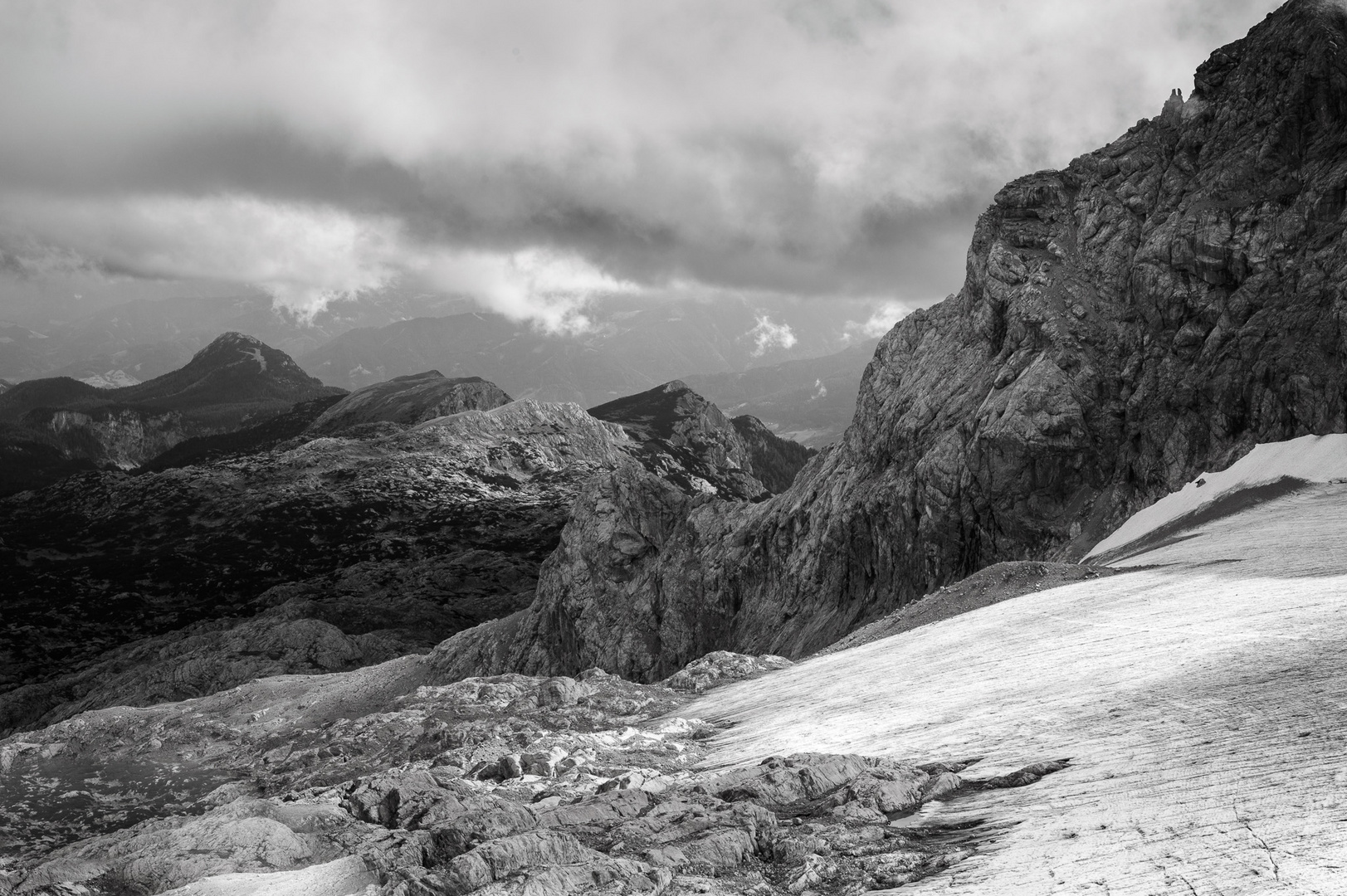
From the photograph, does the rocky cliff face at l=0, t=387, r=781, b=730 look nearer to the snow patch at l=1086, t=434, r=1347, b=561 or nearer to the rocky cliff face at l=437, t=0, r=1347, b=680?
the rocky cliff face at l=437, t=0, r=1347, b=680

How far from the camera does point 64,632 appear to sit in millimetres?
143000

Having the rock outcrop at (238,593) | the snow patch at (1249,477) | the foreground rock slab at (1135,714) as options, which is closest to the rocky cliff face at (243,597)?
the rock outcrop at (238,593)

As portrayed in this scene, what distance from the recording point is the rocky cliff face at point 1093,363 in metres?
51.8

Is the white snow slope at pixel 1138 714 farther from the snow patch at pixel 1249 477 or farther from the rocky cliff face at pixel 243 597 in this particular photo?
the rocky cliff face at pixel 243 597

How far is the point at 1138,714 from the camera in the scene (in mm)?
18656

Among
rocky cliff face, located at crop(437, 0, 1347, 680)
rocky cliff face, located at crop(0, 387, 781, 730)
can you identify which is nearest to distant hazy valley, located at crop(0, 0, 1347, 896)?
rocky cliff face, located at crop(437, 0, 1347, 680)

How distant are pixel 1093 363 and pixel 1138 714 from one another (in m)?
45.1

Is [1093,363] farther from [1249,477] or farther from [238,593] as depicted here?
[238,593]

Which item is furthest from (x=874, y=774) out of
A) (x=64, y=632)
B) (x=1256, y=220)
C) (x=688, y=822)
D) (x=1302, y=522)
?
(x=64, y=632)

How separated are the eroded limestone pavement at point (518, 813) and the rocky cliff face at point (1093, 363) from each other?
28.9 meters

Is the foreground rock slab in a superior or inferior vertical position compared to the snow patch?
inferior

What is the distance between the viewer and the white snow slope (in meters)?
12.5

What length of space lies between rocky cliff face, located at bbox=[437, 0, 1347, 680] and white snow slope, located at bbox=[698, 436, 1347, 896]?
14.8 metres

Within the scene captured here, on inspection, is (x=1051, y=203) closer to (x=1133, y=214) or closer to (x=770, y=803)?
(x=1133, y=214)
